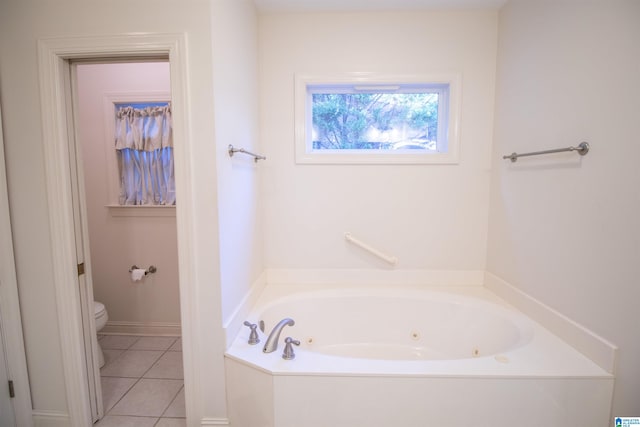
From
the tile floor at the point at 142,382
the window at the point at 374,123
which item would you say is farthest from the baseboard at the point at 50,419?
the window at the point at 374,123

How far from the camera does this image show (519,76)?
1844 millimetres

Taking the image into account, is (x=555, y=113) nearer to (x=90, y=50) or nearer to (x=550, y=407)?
(x=550, y=407)

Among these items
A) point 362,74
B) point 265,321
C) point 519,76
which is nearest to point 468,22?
point 519,76

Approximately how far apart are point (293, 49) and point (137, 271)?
2.03 meters

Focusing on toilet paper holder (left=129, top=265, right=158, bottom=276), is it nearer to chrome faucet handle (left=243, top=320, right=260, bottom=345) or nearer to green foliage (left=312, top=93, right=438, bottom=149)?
chrome faucet handle (left=243, top=320, right=260, bottom=345)

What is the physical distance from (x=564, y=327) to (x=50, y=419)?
8.68ft

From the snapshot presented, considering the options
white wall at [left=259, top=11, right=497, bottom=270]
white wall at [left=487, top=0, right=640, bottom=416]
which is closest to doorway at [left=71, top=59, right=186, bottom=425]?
white wall at [left=259, top=11, right=497, bottom=270]

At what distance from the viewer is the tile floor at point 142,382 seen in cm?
167

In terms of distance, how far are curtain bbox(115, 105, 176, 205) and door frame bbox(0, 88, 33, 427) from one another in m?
1.03

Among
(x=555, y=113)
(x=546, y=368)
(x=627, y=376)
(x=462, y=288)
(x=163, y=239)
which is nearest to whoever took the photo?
(x=627, y=376)

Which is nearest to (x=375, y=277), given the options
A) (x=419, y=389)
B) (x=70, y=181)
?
(x=419, y=389)

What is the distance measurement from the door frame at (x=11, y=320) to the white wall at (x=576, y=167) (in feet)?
8.80

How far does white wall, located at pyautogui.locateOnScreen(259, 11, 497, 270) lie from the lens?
2.09 m

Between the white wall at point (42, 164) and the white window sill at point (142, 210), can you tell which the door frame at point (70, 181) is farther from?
the white window sill at point (142, 210)
